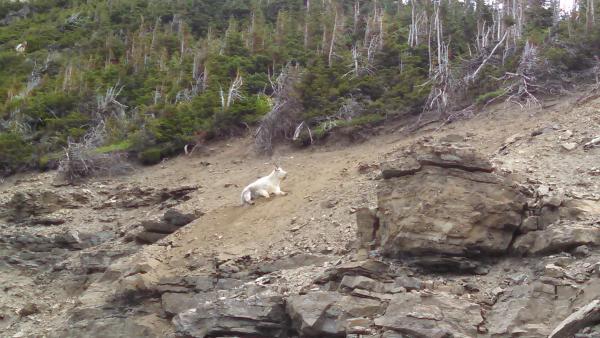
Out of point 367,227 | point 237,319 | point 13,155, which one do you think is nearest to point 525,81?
point 367,227

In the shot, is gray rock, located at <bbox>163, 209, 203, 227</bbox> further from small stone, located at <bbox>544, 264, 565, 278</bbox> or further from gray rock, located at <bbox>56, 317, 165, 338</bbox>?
small stone, located at <bbox>544, 264, 565, 278</bbox>

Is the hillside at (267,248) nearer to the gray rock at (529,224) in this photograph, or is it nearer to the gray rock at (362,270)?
the gray rock at (362,270)

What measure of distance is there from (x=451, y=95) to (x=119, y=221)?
9.17 metres

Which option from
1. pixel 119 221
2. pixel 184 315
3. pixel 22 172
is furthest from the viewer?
pixel 22 172

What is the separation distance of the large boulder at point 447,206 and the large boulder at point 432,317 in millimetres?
1211

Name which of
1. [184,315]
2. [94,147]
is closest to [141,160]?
[94,147]

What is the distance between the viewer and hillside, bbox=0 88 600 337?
374 inches

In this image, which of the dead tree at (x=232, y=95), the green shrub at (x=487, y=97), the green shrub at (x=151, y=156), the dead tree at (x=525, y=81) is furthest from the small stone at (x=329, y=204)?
the green shrub at (x=151, y=156)

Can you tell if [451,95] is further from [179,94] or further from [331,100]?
[179,94]

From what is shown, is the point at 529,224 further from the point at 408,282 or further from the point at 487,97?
the point at 487,97

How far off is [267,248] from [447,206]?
421cm

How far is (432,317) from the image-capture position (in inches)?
355

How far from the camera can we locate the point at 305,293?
422 inches

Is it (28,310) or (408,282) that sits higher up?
(408,282)
